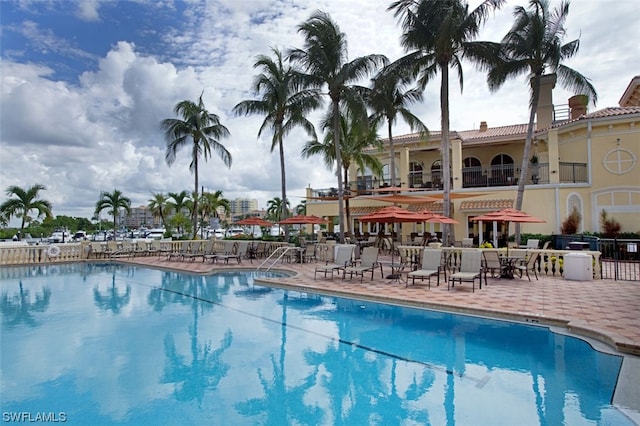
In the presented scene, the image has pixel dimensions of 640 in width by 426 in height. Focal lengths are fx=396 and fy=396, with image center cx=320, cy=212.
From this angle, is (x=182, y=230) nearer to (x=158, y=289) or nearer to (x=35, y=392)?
(x=158, y=289)

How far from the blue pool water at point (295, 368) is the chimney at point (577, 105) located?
23786 mm

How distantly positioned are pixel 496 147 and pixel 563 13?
37.3ft

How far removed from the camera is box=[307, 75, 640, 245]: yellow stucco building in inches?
856

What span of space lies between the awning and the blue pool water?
50.4 ft

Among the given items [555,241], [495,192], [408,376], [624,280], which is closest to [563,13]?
[495,192]

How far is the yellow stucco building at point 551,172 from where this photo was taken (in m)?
21.7

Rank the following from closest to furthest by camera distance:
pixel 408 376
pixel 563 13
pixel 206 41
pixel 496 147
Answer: pixel 408 376 → pixel 206 41 → pixel 563 13 → pixel 496 147

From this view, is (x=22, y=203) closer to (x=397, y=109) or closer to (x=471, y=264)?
(x=397, y=109)

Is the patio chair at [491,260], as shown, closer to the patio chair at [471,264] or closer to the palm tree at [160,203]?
the patio chair at [471,264]

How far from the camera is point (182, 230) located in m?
44.7

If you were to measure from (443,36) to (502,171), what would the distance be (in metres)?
13.8

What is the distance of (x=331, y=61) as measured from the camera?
21141 millimetres

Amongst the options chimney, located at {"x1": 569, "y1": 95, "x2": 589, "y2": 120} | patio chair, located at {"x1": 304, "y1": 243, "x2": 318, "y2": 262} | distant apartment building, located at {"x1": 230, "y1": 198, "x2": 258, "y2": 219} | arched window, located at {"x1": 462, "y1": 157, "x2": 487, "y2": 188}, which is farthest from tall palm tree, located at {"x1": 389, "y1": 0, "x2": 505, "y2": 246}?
distant apartment building, located at {"x1": 230, "y1": 198, "x2": 258, "y2": 219}

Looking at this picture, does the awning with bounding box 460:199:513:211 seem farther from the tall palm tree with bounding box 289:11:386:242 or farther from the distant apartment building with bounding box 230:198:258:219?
the distant apartment building with bounding box 230:198:258:219
